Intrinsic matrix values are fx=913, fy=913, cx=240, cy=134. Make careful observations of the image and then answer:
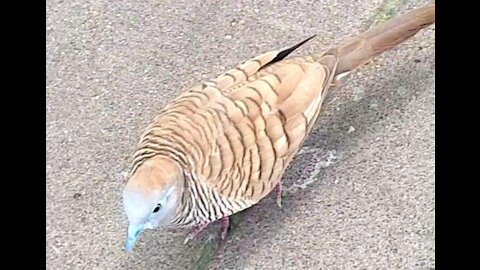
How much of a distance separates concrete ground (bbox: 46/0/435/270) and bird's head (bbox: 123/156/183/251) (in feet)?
1.07

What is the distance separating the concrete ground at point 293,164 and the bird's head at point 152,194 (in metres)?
0.33

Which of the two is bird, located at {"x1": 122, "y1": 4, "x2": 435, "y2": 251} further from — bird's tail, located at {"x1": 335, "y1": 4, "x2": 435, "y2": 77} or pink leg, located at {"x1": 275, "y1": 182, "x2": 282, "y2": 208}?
pink leg, located at {"x1": 275, "y1": 182, "x2": 282, "y2": 208}

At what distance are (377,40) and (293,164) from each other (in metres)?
0.36

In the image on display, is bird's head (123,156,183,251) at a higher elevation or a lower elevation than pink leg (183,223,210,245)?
higher

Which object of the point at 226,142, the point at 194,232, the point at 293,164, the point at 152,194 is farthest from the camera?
the point at 293,164

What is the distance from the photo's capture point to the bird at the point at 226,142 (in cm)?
174

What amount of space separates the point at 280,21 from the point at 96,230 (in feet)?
2.63

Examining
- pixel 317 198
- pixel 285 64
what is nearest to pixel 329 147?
pixel 317 198

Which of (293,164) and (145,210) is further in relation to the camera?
(293,164)

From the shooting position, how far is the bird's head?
167 cm

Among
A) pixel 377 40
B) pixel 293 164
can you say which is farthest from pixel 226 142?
pixel 377 40

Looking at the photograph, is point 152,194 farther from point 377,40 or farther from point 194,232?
point 377,40

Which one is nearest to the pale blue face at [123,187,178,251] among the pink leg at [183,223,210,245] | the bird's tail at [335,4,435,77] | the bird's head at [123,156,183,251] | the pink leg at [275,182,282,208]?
the bird's head at [123,156,183,251]

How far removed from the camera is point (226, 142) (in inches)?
73.7
